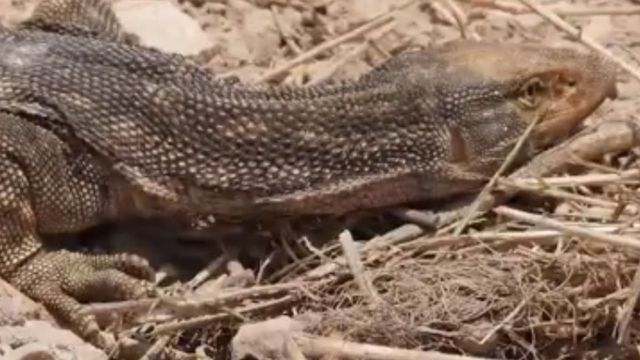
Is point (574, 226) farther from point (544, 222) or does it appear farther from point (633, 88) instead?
point (633, 88)

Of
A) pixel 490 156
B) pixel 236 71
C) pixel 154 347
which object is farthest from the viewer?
pixel 236 71

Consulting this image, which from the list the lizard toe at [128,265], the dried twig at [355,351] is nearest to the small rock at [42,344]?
the lizard toe at [128,265]

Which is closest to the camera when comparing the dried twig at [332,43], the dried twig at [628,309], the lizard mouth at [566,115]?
the dried twig at [628,309]

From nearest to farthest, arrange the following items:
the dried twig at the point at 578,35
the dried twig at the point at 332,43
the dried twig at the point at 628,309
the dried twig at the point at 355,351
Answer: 1. the dried twig at the point at 355,351
2. the dried twig at the point at 628,309
3. the dried twig at the point at 578,35
4. the dried twig at the point at 332,43

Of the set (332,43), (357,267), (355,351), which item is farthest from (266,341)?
(332,43)

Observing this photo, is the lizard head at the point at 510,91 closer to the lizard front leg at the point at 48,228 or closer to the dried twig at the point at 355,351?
the dried twig at the point at 355,351

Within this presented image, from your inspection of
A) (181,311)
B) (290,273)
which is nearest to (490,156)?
(290,273)

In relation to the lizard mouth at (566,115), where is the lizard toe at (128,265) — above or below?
below
